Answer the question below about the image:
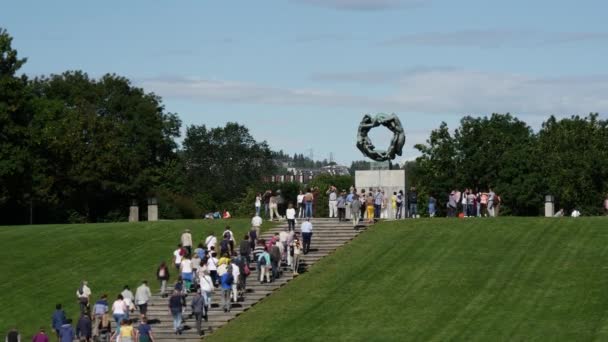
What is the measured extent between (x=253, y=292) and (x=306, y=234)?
5940mm

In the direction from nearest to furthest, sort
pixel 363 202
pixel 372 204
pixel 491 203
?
pixel 372 204 → pixel 363 202 → pixel 491 203

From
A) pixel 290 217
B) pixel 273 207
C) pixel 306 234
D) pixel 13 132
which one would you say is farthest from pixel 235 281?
pixel 13 132

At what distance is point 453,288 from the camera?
168 feet

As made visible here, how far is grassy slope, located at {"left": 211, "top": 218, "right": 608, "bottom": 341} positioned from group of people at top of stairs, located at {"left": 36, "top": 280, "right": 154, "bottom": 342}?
3.26 meters

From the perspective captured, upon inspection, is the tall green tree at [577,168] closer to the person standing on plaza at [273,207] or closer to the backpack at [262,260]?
the person standing on plaza at [273,207]

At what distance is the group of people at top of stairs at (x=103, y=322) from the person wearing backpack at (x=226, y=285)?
2.80 meters

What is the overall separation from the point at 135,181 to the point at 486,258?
6009 cm

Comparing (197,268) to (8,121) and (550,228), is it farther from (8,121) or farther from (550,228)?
(8,121)

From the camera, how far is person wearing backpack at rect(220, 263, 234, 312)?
48272 millimetres

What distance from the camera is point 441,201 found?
4665 inches

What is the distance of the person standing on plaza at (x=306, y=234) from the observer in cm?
5644

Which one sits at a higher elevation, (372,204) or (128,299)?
(372,204)

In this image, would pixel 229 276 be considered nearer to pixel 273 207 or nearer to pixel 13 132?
pixel 273 207

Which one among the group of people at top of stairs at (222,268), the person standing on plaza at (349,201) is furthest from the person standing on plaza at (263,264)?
the person standing on plaza at (349,201)
